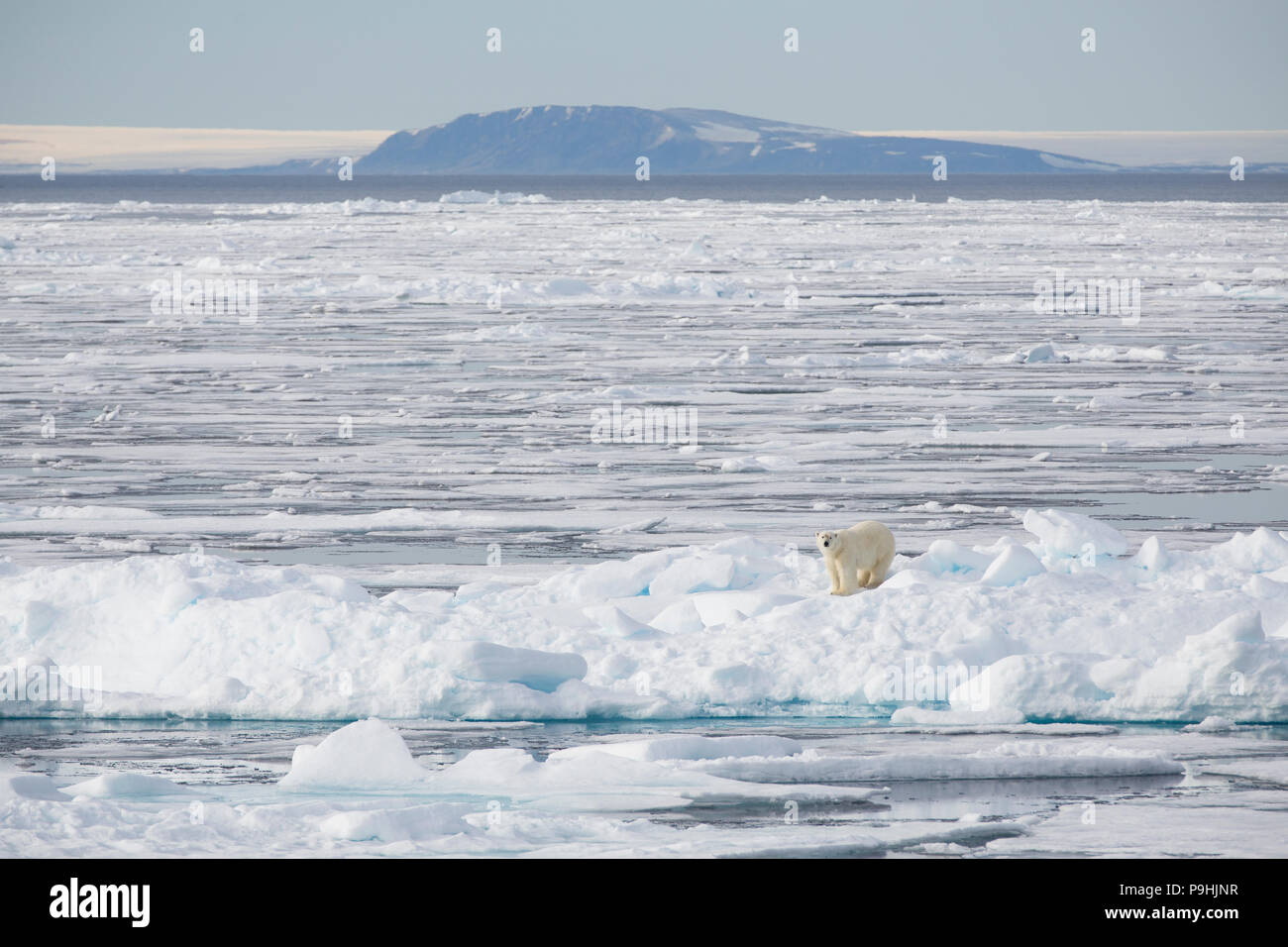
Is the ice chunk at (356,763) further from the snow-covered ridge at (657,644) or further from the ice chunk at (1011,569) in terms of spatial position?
the ice chunk at (1011,569)

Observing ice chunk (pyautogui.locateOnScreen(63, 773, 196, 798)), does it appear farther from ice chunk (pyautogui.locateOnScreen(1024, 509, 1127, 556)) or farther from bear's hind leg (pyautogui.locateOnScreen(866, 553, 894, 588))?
ice chunk (pyautogui.locateOnScreen(1024, 509, 1127, 556))

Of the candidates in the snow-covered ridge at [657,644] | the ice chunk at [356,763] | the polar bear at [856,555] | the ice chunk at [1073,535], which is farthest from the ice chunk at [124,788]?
the ice chunk at [1073,535]

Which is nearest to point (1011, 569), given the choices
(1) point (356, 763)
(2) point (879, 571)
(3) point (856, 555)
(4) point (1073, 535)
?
(2) point (879, 571)

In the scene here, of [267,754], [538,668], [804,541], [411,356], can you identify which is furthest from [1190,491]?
[411,356]

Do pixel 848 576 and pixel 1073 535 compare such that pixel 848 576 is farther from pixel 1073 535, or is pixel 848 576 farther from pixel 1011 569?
pixel 1073 535

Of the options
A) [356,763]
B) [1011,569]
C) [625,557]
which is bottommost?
[356,763]

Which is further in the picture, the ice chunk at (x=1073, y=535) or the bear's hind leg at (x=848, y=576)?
the ice chunk at (x=1073, y=535)

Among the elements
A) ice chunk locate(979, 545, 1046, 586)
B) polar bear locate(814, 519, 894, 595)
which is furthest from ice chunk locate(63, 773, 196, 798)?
ice chunk locate(979, 545, 1046, 586)
